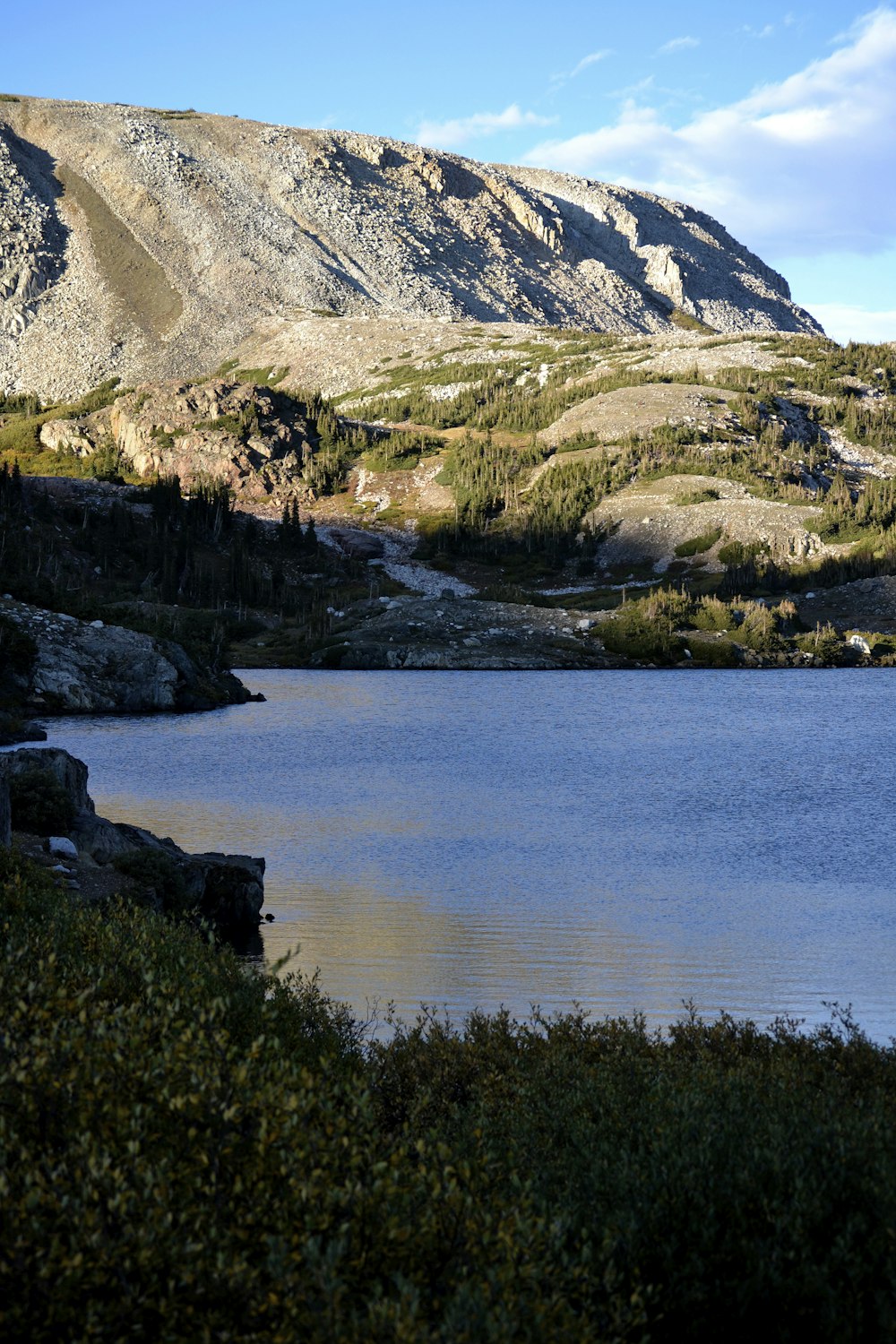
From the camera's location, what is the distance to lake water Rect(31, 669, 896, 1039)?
19688mm

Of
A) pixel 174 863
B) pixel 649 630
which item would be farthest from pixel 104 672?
pixel 649 630

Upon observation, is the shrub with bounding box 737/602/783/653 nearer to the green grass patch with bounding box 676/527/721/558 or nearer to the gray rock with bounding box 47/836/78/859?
the green grass patch with bounding box 676/527/721/558

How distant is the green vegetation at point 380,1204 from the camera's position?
19.1ft

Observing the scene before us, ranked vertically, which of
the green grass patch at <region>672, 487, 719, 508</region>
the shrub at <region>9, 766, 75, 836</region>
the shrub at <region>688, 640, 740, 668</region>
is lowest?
the shrub at <region>9, 766, 75, 836</region>

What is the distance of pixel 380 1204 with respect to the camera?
22.0 ft

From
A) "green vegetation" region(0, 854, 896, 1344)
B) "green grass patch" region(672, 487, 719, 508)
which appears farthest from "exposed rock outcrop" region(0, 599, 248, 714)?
"green grass patch" region(672, 487, 719, 508)

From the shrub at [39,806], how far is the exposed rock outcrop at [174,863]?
0.21 m

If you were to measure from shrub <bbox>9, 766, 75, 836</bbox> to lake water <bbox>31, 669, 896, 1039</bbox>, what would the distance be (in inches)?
193

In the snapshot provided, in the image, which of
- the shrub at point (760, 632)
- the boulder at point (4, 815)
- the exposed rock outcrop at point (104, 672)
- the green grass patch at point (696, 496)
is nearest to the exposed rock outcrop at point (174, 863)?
the boulder at point (4, 815)

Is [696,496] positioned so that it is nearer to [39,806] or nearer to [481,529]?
[481,529]

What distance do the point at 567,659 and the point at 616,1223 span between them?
355ft

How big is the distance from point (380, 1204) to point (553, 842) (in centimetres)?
2667

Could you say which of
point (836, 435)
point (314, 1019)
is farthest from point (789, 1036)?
point (836, 435)

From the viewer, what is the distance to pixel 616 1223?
7.63 m
